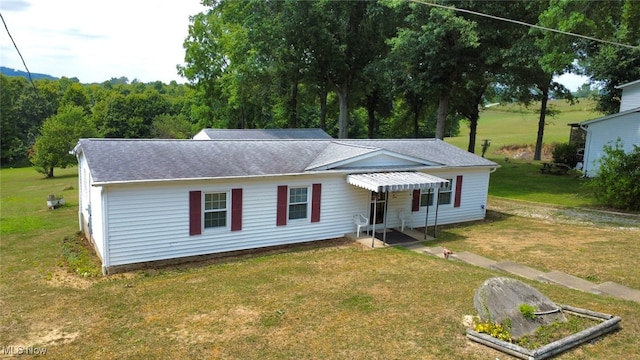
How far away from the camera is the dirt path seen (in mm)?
17531

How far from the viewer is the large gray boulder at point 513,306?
7449 millimetres

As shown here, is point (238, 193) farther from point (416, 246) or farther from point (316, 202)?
point (416, 246)

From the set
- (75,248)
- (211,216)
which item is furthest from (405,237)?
(75,248)

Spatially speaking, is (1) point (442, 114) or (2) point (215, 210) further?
(1) point (442, 114)

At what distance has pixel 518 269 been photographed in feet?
39.1

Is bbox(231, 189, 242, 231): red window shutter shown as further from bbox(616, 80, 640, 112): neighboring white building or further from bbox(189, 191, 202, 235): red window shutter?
bbox(616, 80, 640, 112): neighboring white building

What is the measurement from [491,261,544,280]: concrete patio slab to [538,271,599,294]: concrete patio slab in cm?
22

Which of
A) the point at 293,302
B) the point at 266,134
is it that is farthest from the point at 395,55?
the point at 293,302

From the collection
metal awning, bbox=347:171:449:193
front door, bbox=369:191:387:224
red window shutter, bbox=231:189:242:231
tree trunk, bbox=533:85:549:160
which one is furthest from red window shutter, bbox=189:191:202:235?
tree trunk, bbox=533:85:549:160

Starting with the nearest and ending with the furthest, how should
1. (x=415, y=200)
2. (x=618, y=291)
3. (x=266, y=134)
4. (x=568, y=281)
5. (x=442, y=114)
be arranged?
A: 1. (x=618, y=291)
2. (x=568, y=281)
3. (x=415, y=200)
4. (x=266, y=134)
5. (x=442, y=114)

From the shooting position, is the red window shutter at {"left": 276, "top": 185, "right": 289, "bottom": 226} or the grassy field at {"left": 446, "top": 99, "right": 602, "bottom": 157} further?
the grassy field at {"left": 446, "top": 99, "right": 602, "bottom": 157}

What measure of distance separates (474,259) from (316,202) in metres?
5.37

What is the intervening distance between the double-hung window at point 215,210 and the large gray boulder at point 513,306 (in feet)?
25.9

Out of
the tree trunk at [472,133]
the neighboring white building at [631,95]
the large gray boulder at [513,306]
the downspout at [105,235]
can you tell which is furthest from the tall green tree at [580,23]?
the downspout at [105,235]
